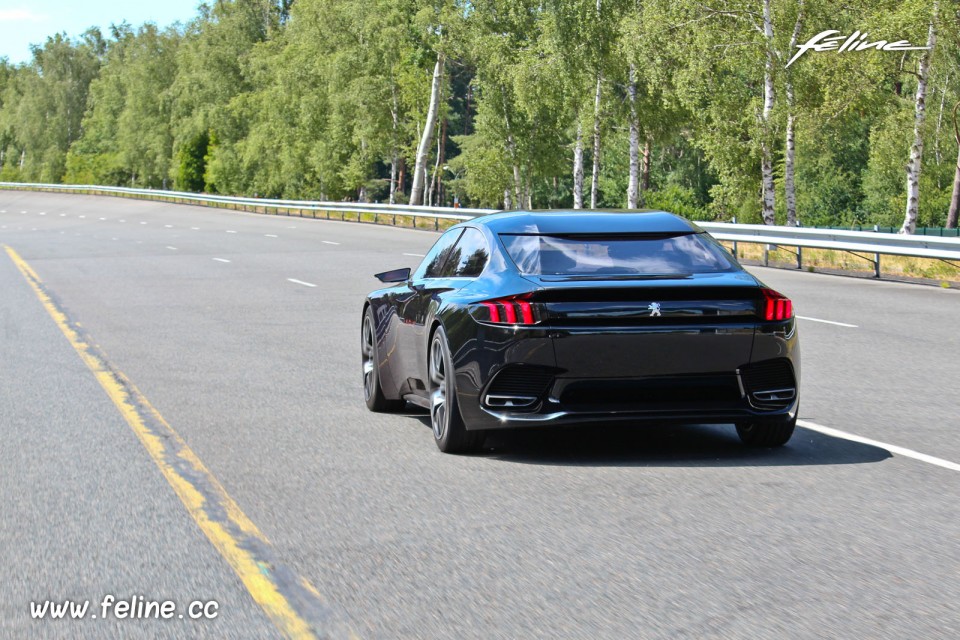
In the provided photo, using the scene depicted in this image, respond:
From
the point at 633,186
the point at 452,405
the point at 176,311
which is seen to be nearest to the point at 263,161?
the point at 633,186

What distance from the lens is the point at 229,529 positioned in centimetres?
596

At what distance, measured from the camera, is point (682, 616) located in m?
4.56

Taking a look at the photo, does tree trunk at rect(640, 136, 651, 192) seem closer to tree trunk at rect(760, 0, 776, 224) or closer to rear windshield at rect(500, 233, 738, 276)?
tree trunk at rect(760, 0, 776, 224)

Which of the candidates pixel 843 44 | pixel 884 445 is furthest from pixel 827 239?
pixel 884 445

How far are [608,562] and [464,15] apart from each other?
6017cm

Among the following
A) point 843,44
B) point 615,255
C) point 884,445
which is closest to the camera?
point 615,255

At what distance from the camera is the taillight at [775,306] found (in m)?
7.39

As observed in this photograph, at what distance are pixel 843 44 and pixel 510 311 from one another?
35623mm

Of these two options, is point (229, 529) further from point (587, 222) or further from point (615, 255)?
point (587, 222)

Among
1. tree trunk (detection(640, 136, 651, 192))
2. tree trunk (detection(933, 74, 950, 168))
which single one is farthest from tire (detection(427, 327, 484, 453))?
tree trunk (detection(640, 136, 651, 192))

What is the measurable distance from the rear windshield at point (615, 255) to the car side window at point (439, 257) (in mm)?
908

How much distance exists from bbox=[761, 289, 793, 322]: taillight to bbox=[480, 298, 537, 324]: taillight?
4.08ft

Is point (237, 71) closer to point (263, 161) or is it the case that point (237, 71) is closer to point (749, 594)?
point (263, 161)

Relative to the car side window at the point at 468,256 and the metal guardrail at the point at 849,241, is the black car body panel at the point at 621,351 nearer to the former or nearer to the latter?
the car side window at the point at 468,256
